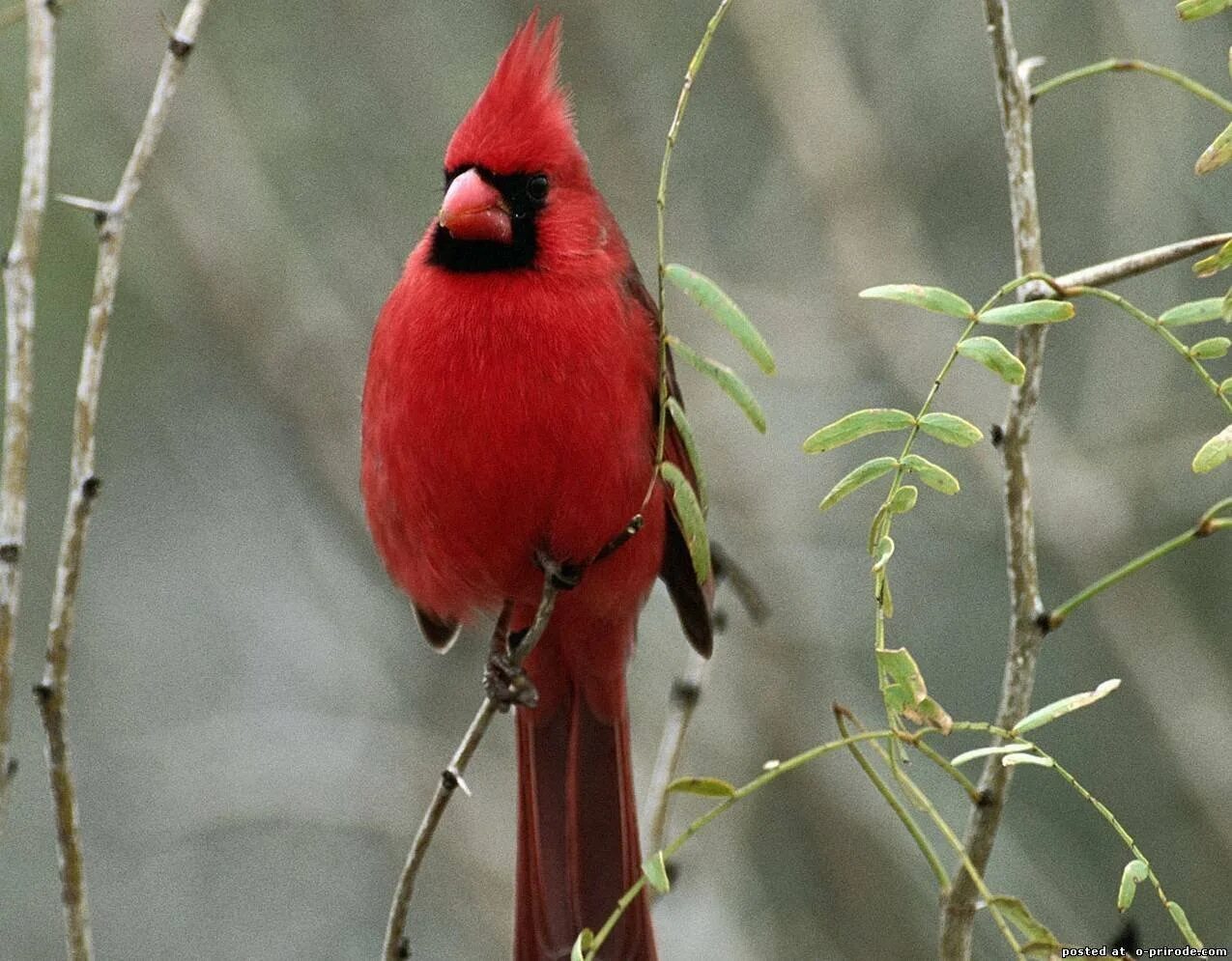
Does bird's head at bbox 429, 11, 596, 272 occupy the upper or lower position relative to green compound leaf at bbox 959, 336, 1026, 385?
upper

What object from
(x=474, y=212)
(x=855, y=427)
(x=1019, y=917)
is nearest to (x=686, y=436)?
(x=855, y=427)

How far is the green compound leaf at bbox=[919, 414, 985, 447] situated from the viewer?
1.45 metres

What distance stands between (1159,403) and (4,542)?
2882 millimetres

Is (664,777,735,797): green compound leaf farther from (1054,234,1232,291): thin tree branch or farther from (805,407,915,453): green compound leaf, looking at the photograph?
(1054,234,1232,291): thin tree branch

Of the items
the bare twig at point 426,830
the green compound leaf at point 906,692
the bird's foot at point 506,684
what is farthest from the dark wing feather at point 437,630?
the green compound leaf at point 906,692

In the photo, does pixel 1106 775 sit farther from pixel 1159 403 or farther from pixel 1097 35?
pixel 1097 35

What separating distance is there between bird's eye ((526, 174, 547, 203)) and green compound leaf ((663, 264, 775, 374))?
0.86 m

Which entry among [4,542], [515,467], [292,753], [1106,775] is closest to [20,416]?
[4,542]

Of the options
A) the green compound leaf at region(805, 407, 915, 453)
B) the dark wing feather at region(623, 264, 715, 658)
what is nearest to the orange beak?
the dark wing feather at region(623, 264, 715, 658)

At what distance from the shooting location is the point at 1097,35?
13.0 ft

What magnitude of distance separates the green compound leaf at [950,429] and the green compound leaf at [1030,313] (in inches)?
3.6

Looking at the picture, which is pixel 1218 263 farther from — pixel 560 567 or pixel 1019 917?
pixel 560 567

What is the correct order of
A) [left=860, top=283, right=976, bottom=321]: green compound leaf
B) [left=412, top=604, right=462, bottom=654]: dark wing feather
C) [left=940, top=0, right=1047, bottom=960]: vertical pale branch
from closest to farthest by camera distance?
1. [left=860, top=283, right=976, bottom=321]: green compound leaf
2. [left=940, top=0, right=1047, bottom=960]: vertical pale branch
3. [left=412, top=604, right=462, bottom=654]: dark wing feather

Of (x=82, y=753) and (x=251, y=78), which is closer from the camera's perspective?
(x=251, y=78)
